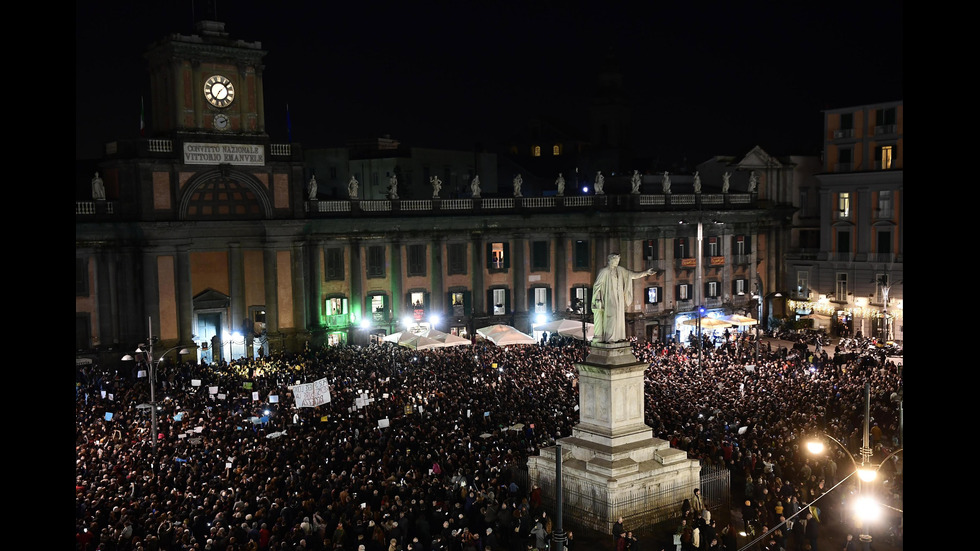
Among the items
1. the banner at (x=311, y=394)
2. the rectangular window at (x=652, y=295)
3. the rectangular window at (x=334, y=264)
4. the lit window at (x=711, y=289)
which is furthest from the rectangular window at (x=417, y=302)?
the banner at (x=311, y=394)

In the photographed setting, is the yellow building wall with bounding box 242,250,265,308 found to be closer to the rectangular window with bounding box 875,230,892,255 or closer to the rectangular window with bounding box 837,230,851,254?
the rectangular window with bounding box 837,230,851,254

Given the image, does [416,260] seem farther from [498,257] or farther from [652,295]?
[652,295]

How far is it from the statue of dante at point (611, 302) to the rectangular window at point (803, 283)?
45.8 metres

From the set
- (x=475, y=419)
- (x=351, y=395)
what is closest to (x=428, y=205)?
(x=351, y=395)

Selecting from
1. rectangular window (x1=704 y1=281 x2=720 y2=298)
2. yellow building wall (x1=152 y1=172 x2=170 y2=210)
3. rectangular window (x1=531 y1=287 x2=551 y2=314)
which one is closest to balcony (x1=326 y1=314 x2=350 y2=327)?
yellow building wall (x1=152 y1=172 x2=170 y2=210)

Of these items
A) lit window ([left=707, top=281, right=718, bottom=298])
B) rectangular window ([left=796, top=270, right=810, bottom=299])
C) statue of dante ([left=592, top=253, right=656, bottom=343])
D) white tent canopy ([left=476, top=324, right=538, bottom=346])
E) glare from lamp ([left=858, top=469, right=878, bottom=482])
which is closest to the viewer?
glare from lamp ([left=858, top=469, right=878, bottom=482])

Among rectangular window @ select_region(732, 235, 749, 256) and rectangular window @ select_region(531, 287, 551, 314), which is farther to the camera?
rectangular window @ select_region(732, 235, 749, 256)

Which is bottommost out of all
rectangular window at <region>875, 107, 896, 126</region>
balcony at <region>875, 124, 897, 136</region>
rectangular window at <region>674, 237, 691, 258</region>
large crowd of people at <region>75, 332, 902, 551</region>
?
large crowd of people at <region>75, 332, 902, 551</region>

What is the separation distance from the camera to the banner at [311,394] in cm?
3138

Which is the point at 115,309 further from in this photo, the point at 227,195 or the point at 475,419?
the point at 475,419

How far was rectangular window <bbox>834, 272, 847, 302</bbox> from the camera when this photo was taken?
2509 inches

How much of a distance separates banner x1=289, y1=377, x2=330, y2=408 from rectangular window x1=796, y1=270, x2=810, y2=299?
45.9 meters

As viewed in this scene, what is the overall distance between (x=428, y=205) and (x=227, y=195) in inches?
508
